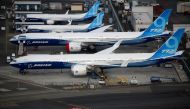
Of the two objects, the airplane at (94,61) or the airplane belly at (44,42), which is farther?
the airplane belly at (44,42)

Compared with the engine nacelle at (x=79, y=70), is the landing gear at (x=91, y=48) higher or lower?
higher

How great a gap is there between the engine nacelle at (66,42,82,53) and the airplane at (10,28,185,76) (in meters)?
12.0

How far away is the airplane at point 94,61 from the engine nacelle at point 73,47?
12.0 meters

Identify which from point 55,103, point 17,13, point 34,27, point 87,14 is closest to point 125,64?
point 55,103

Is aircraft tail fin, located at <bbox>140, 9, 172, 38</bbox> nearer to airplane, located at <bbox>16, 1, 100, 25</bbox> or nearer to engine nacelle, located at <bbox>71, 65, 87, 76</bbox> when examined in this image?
engine nacelle, located at <bbox>71, 65, 87, 76</bbox>

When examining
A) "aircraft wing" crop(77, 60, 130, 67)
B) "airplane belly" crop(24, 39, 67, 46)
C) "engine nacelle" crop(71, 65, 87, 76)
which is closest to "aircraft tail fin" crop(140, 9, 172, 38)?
"airplane belly" crop(24, 39, 67, 46)

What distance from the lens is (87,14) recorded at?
117m

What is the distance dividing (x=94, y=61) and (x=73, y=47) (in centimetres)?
1350

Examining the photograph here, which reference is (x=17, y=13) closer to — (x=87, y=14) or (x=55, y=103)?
(x=87, y=14)

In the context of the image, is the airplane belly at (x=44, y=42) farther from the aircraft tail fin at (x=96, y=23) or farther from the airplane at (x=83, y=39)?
the aircraft tail fin at (x=96, y=23)

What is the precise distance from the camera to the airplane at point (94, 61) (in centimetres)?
7762

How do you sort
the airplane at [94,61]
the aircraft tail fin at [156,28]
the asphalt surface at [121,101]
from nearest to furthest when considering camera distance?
1. the asphalt surface at [121,101]
2. the airplane at [94,61]
3. the aircraft tail fin at [156,28]

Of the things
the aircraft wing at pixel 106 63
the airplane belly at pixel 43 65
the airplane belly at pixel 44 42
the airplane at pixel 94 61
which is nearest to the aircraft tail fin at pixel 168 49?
the airplane at pixel 94 61

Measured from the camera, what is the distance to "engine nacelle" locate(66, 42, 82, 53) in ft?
299
